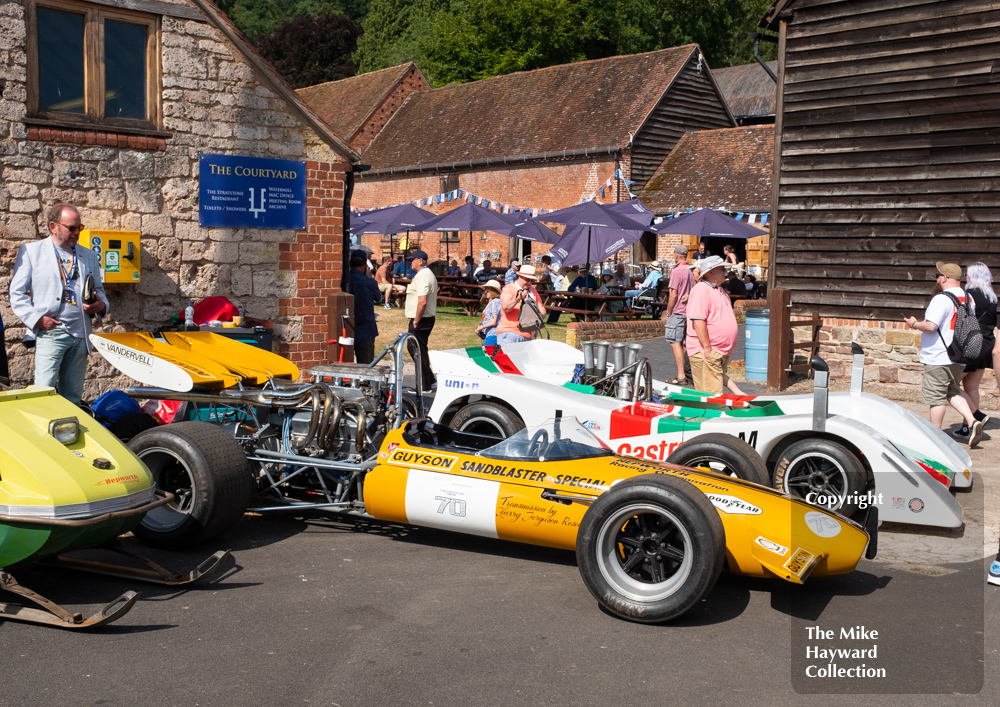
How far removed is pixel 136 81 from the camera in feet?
32.0

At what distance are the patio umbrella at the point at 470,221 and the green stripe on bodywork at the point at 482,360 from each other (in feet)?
49.6

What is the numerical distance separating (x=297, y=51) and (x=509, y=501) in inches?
2421

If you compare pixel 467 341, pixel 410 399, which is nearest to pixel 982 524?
pixel 410 399

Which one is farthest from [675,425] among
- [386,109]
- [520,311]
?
[386,109]

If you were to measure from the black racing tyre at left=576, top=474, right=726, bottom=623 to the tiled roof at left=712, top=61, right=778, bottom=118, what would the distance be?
1804 inches

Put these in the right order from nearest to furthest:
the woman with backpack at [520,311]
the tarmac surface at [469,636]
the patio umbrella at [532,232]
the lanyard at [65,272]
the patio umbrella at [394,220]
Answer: the tarmac surface at [469,636]
the lanyard at [65,272]
the woman with backpack at [520,311]
the patio umbrella at [532,232]
the patio umbrella at [394,220]

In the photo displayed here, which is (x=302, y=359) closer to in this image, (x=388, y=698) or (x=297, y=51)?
(x=388, y=698)

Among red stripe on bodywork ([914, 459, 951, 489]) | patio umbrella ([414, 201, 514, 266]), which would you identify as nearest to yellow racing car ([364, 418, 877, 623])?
red stripe on bodywork ([914, 459, 951, 489])

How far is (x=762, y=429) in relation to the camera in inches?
260

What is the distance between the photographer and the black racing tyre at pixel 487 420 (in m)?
6.96

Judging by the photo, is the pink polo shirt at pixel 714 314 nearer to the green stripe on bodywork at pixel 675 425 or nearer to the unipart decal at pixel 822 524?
the green stripe on bodywork at pixel 675 425

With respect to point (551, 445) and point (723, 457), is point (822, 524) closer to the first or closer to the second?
point (723, 457)

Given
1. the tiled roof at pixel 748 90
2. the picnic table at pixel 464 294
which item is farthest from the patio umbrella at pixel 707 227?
the tiled roof at pixel 748 90

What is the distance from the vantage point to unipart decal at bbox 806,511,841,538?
4895 millimetres
